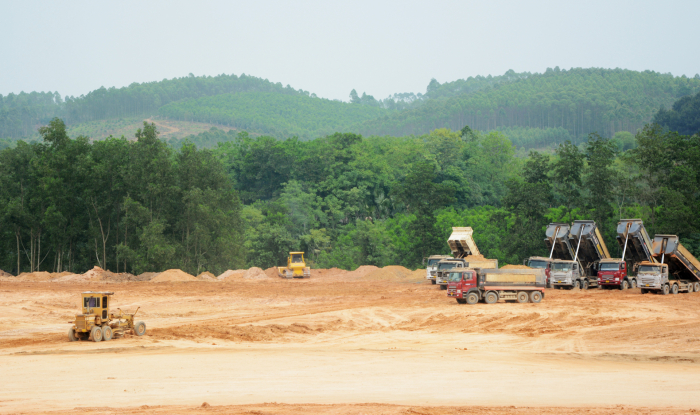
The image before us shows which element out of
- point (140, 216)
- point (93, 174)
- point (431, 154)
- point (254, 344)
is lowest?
point (254, 344)

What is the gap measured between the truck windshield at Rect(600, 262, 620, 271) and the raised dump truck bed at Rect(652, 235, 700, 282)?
283 centimetres

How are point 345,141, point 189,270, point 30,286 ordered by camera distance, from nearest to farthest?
point 30,286 < point 189,270 < point 345,141

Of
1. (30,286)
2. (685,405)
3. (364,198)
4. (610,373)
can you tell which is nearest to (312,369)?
(610,373)

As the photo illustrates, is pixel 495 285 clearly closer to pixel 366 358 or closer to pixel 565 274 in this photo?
pixel 565 274

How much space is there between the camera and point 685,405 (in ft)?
43.2

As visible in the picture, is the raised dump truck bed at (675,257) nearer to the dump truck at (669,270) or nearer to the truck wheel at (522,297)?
the dump truck at (669,270)

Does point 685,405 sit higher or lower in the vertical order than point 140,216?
lower

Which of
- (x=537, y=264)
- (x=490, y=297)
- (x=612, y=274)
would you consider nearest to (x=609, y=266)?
(x=612, y=274)

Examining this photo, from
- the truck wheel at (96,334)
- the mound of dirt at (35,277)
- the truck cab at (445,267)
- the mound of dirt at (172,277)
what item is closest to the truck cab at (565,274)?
the truck cab at (445,267)

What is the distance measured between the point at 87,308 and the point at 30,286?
2892cm

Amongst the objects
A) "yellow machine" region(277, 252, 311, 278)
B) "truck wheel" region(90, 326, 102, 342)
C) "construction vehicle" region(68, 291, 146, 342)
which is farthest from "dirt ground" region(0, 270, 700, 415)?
"yellow machine" region(277, 252, 311, 278)

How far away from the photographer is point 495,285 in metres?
35.0

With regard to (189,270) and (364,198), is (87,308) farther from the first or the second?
(364,198)

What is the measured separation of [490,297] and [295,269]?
30.4 m
